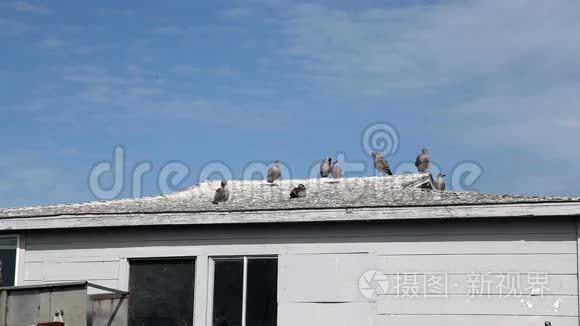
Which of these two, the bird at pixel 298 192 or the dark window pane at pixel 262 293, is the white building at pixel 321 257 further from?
the bird at pixel 298 192

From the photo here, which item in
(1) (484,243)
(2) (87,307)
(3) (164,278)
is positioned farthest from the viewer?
(3) (164,278)

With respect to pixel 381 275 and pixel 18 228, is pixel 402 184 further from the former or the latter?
pixel 18 228

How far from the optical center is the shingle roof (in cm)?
1489

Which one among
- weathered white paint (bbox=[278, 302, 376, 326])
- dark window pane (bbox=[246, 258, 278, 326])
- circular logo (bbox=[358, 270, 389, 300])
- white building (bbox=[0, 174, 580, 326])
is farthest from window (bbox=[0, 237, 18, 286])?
circular logo (bbox=[358, 270, 389, 300])

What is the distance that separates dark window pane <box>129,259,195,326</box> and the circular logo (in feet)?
8.27

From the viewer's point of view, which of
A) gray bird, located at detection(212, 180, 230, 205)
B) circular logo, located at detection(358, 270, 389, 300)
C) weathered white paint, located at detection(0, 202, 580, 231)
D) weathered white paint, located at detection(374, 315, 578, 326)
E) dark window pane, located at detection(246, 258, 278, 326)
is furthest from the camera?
gray bird, located at detection(212, 180, 230, 205)

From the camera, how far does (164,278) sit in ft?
50.9

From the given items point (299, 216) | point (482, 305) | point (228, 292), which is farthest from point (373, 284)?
point (228, 292)

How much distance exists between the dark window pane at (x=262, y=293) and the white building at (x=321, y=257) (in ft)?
0.05

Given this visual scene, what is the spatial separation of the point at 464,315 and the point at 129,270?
495 centimetres

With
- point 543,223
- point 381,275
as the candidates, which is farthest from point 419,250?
point 543,223

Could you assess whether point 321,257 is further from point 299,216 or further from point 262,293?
point 262,293

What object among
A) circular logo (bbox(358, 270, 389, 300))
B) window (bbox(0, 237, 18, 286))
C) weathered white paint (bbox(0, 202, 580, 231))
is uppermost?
weathered white paint (bbox(0, 202, 580, 231))

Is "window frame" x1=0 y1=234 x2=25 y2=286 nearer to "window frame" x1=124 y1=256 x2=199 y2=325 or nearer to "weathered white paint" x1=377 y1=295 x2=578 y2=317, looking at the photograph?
"window frame" x1=124 y1=256 x2=199 y2=325
